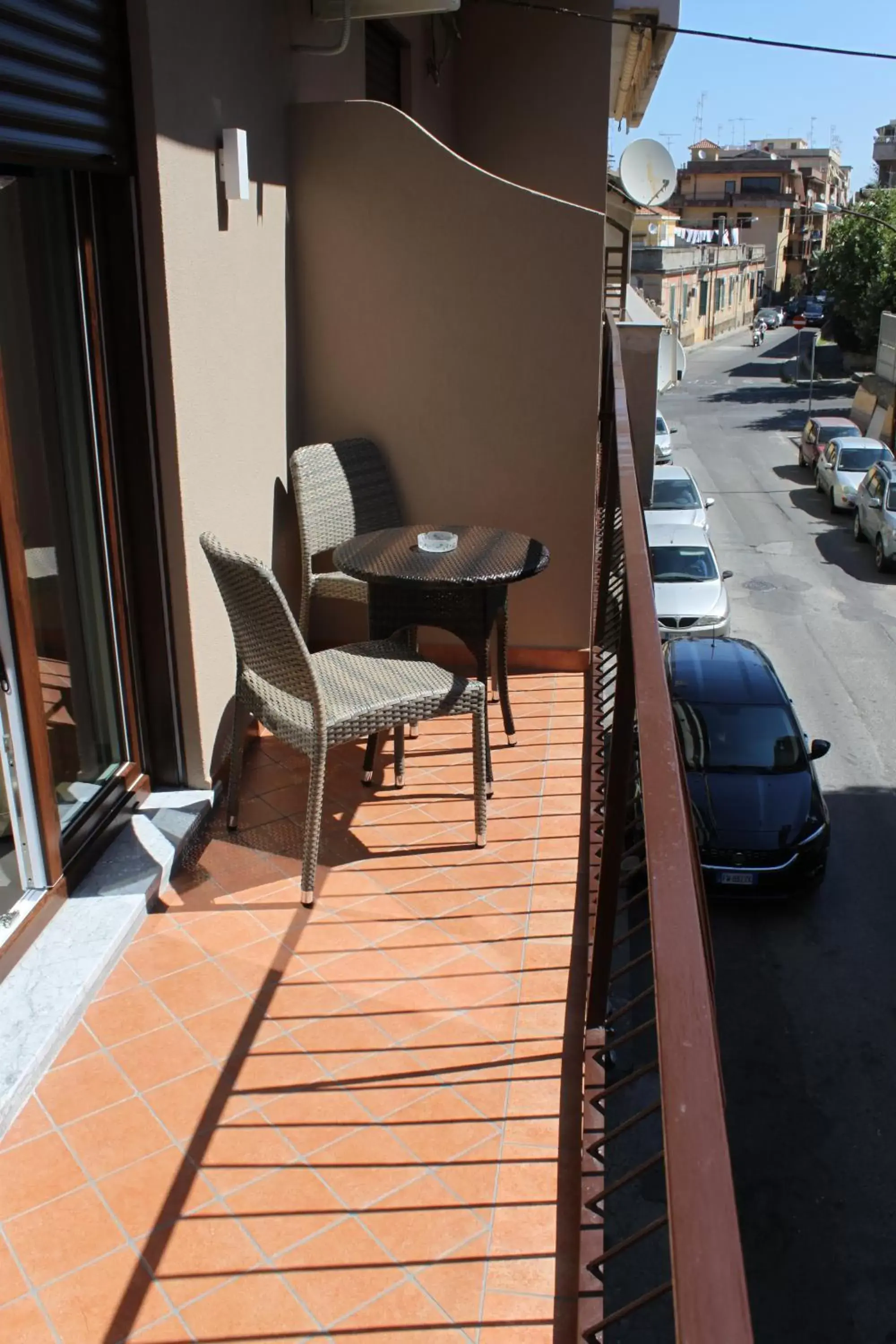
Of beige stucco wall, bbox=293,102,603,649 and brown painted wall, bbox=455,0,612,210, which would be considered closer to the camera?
beige stucco wall, bbox=293,102,603,649

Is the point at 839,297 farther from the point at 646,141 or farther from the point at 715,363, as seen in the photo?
the point at 646,141

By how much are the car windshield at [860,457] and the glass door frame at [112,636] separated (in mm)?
24197

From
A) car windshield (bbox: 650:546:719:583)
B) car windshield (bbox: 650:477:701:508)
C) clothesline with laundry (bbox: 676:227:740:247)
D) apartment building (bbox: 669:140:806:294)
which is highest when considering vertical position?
apartment building (bbox: 669:140:806:294)

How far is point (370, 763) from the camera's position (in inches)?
179

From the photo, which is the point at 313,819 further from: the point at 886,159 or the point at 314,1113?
the point at 886,159

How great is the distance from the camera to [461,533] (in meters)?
4.91

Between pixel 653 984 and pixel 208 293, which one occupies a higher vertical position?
pixel 208 293

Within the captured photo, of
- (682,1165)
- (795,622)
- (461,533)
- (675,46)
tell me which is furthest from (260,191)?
(795,622)

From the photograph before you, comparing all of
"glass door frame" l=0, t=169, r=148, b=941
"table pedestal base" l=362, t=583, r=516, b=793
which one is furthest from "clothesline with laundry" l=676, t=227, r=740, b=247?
"glass door frame" l=0, t=169, r=148, b=941

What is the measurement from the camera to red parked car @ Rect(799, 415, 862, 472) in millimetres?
29047

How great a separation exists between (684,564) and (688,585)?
1.62 ft

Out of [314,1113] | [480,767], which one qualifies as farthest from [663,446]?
[314,1113]

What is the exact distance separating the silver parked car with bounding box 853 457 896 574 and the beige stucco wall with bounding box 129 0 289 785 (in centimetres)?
1785

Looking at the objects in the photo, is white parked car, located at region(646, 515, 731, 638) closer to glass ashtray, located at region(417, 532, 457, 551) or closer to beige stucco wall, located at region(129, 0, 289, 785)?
glass ashtray, located at region(417, 532, 457, 551)
